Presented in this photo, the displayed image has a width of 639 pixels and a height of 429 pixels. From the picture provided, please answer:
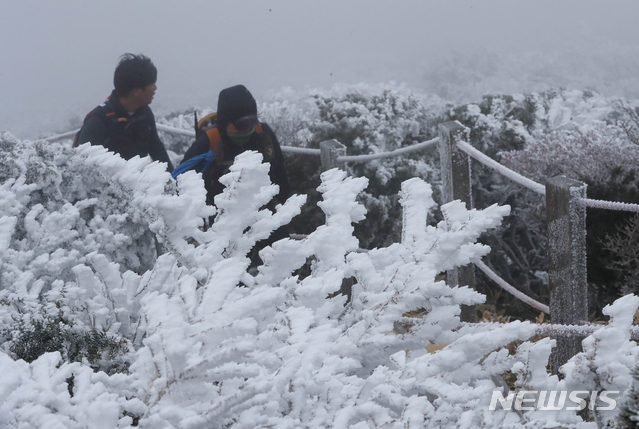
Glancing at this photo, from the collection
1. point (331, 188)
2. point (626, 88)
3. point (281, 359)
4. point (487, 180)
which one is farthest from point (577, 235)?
point (626, 88)

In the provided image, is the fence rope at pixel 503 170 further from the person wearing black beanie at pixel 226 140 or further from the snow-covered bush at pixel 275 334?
the snow-covered bush at pixel 275 334

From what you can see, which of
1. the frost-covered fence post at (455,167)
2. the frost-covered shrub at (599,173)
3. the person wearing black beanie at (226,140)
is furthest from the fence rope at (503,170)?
the person wearing black beanie at (226,140)

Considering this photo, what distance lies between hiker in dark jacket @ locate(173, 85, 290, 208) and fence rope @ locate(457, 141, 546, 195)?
40.8 inches

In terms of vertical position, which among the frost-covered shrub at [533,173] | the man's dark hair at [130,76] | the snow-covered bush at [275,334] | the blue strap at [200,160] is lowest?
the frost-covered shrub at [533,173]

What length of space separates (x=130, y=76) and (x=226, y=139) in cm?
58

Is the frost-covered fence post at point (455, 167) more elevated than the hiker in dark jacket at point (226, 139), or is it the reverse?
the hiker in dark jacket at point (226, 139)

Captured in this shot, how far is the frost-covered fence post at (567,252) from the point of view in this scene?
2.16 meters

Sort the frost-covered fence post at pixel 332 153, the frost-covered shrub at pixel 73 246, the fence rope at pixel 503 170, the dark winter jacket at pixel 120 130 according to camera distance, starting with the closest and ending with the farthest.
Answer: the frost-covered shrub at pixel 73 246, the fence rope at pixel 503 170, the dark winter jacket at pixel 120 130, the frost-covered fence post at pixel 332 153

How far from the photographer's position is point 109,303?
3.70 feet

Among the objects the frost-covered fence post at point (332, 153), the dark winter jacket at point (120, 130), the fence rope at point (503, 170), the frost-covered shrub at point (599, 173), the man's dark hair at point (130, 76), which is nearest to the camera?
the fence rope at point (503, 170)

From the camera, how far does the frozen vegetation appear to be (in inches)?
29.9

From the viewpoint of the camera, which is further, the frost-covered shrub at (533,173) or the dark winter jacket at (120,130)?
the frost-covered shrub at (533,173)

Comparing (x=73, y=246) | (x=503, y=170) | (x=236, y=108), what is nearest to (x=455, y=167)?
(x=503, y=170)

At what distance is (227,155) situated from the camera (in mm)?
3010
